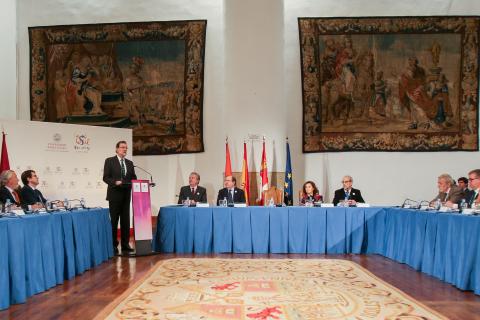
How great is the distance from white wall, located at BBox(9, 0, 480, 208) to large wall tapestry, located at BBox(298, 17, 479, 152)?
23cm

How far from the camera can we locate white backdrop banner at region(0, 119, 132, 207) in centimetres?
754

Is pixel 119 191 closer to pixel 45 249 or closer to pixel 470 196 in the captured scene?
pixel 45 249

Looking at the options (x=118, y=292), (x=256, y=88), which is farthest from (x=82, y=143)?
(x=118, y=292)

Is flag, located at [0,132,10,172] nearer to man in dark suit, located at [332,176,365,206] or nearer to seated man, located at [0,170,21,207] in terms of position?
seated man, located at [0,170,21,207]

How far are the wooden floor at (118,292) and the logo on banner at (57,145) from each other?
2.80m

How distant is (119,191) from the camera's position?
6.64 meters

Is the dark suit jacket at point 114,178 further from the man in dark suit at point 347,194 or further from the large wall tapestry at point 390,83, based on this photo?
the large wall tapestry at point 390,83

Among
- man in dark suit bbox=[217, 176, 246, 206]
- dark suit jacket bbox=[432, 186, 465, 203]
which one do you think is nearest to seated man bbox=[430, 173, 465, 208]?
dark suit jacket bbox=[432, 186, 465, 203]

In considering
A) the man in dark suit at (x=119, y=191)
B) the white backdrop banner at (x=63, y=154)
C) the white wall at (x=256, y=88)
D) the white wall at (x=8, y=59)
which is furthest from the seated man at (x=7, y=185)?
the white wall at (x=8, y=59)

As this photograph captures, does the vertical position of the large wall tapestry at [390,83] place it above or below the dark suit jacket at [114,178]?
above

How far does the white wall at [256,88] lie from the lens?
30.2 ft

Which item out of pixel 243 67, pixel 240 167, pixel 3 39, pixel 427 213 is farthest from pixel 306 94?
pixel 3 39

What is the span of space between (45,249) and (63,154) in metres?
3.92

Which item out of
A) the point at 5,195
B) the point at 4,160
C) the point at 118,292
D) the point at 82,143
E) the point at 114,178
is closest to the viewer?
the point at 118,292
